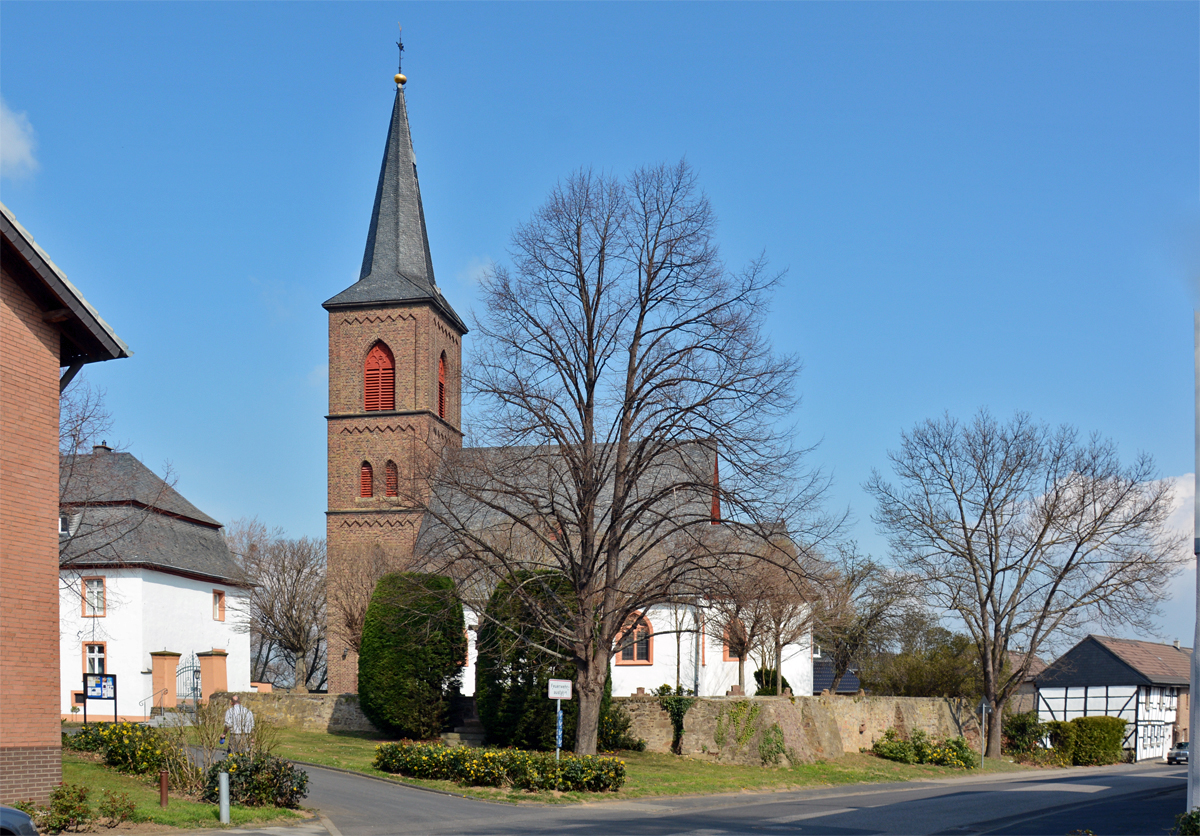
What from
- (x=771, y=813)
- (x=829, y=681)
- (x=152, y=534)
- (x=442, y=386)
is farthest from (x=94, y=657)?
(x=829, y=681)

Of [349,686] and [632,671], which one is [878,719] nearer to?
[632,671]

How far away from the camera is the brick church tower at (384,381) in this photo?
47.4 meters

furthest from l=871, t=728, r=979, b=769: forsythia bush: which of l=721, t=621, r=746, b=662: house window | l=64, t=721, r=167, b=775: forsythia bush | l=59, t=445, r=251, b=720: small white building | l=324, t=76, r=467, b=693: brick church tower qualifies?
l=64, t=721, r=167, b=775: forsythia bush

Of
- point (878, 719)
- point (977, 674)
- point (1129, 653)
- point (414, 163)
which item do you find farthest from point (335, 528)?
point (1129, 653)

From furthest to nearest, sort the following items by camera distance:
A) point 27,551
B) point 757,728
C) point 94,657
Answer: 1. point 94,657
2. point 757,728
3. point 27,551

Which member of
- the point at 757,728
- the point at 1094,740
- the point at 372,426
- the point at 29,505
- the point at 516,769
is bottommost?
the point at 1094,740

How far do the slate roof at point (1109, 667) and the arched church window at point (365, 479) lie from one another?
3502cm

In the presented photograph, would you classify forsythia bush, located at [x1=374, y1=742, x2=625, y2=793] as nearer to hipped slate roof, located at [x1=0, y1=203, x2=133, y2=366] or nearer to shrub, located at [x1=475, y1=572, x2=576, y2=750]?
shrub, located at [x1=475, y1=572, x2=576, y2=750]

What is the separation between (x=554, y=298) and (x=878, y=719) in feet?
66.0

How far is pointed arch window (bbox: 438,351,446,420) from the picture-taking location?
51.7m

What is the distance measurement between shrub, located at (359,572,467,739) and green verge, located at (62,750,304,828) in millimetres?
12197

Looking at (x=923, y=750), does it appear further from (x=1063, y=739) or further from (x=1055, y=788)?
(x=1063, y=739)

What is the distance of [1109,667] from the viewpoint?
55.2m

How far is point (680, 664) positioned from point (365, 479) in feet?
53.3
